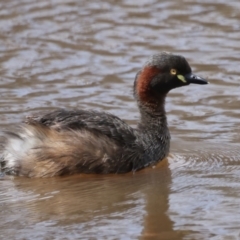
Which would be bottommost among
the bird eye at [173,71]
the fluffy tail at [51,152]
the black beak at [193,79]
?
the fluffy tail at [51,152]

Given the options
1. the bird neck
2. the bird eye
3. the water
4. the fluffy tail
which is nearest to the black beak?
the bird eye

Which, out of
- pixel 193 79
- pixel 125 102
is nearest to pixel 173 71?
pixel 193 79

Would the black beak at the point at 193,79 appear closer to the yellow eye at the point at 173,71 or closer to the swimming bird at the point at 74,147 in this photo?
the yellow eye at the point at 173,71

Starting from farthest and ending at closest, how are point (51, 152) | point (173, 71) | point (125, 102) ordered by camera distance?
point (125, 102) < point (173, 71) < point (51, 152)

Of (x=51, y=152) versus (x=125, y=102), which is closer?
(x=51, y=152)

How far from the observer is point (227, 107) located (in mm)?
9102

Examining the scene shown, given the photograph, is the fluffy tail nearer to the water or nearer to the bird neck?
the water

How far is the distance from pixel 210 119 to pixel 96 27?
3750 mm

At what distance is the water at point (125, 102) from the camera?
6.25 m

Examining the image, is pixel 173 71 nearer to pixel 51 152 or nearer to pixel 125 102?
pixel 51 152

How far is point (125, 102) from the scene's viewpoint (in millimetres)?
9320

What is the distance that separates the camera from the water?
625cm

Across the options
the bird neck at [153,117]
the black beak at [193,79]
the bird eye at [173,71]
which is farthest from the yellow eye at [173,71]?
the bird neck at [153,117]

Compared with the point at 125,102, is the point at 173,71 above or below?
above
